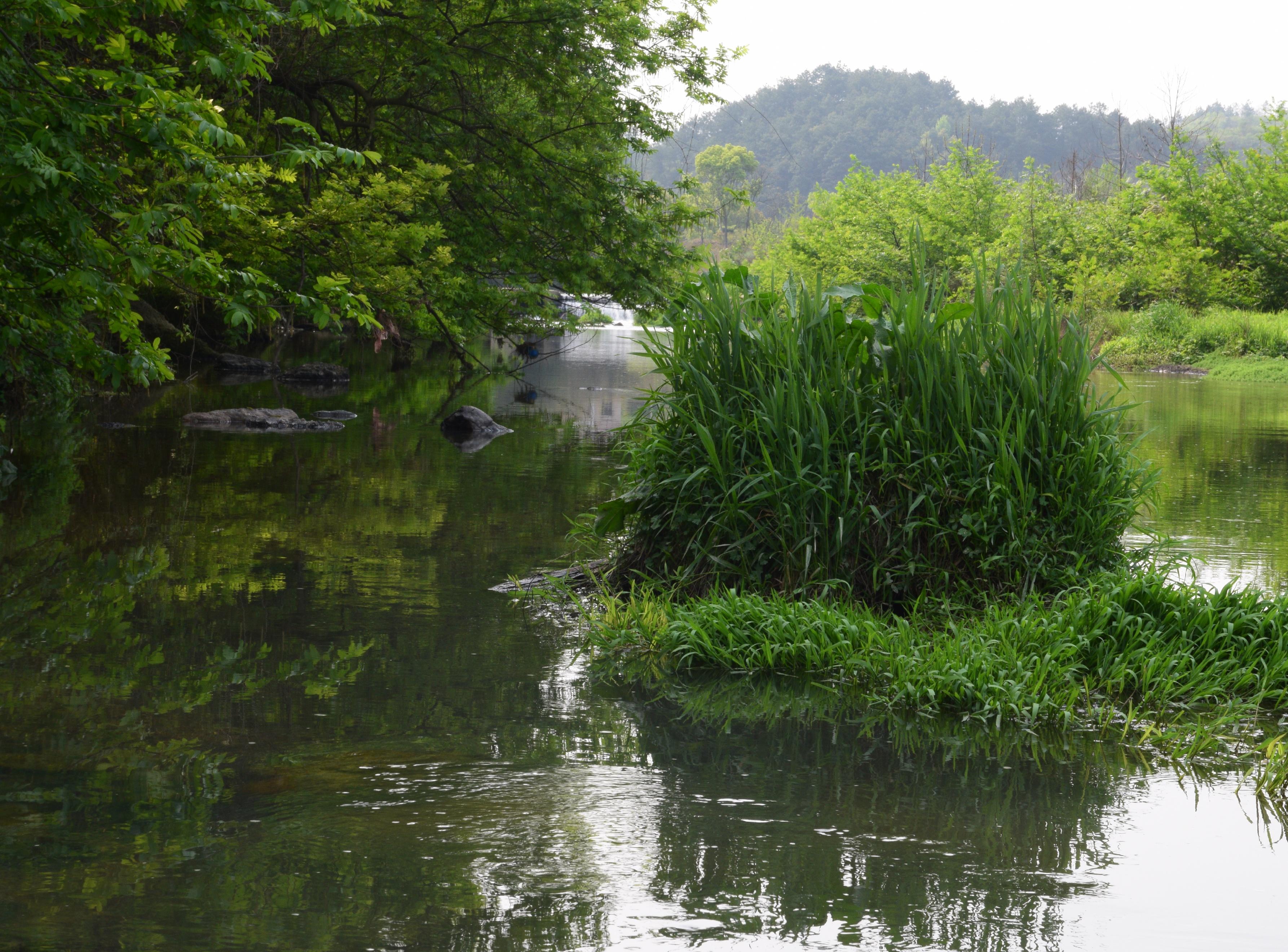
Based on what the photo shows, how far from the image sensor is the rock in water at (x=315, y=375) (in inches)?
894

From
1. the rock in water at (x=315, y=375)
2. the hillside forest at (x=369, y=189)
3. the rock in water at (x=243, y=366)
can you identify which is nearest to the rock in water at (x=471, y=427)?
the hillside forest at (x=369, y=189)

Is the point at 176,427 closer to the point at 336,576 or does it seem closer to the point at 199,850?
the point at 336,576

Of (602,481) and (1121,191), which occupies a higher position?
(1121,191)

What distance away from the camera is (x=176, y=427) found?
1366 centimetres

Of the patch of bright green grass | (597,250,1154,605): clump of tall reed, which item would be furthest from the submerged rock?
the patch of bright green grass

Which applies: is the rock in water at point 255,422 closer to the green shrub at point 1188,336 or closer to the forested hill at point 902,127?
the green shrub at point 1188,336

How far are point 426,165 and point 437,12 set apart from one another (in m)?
2.25

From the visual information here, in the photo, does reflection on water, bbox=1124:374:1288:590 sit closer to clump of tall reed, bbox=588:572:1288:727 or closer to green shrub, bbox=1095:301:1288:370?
clump of tall reed, bbox=588:572:1288:727

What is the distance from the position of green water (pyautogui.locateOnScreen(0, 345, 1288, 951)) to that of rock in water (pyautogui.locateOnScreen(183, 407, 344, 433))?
730 cm

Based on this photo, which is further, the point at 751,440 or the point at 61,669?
the point at 751,440

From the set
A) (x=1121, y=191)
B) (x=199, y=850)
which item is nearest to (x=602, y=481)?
(x=199, y=850)

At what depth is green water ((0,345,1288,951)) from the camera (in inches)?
108

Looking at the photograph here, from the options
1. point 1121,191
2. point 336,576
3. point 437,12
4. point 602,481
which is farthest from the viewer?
point 1121,191

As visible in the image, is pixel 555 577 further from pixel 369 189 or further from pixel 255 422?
pixel 255 422
